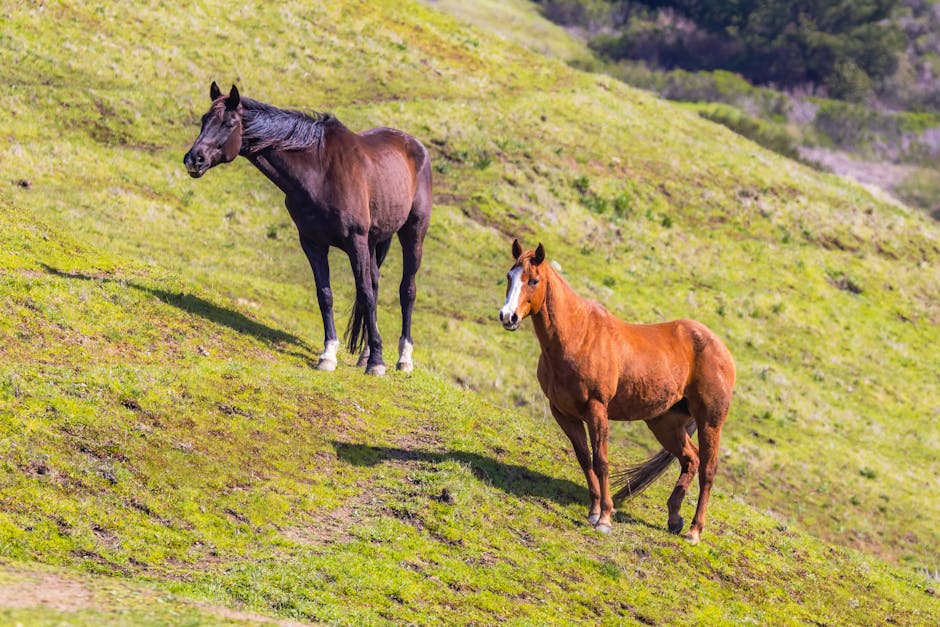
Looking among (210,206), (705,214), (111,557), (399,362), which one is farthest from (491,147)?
(111,557)

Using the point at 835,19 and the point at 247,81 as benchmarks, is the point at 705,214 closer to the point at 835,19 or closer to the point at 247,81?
the point at 247,81

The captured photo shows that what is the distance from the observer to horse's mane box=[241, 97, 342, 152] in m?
18.9

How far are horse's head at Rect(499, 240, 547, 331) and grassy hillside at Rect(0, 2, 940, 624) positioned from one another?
2.99 m

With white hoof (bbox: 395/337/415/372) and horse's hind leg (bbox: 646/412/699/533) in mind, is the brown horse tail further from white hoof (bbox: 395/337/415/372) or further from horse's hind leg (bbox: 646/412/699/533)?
white hoof (bbox: 395/337/415/372)

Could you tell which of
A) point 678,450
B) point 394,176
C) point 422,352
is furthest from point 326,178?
point 422,352

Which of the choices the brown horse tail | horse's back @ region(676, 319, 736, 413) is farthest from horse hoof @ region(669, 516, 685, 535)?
horse's back @ region(676, 319, 736, 413)

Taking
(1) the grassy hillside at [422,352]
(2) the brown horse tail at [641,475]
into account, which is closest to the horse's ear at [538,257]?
(1) the grassy hillside at [422,352]

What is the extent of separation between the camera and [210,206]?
3325 centimetres

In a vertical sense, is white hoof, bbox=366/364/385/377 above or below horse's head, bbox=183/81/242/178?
below

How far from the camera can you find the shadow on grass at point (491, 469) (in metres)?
16.2

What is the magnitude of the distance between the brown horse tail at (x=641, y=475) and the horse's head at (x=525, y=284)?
11.8ft

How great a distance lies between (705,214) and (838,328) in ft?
28.6

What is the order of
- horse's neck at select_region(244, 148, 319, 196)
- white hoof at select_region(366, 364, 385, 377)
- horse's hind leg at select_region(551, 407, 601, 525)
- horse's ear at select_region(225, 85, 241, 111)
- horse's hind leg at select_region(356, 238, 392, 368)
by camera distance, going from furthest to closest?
horse's hind leg at select_region(356, 238, 392, 368), white hoof at select_region(366, 364, 385, 377), horse's neck at select_region(244, 148, 319, 196), horse's ear at select_region(225, 85, 241, 111), horse's hind leg at select_region(551, 407, 601, 525)

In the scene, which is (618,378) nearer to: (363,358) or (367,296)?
(367,296)
